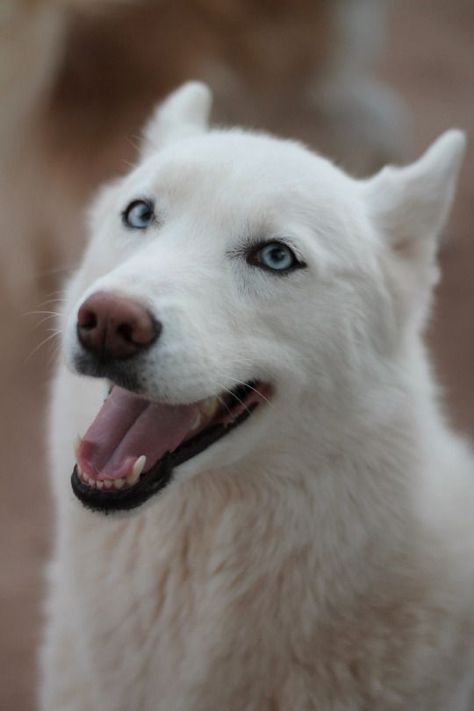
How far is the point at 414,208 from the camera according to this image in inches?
79.7

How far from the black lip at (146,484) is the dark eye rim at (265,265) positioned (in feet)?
0.93

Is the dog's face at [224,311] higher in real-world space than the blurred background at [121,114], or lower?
lower

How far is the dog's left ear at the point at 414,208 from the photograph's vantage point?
79.3 inches

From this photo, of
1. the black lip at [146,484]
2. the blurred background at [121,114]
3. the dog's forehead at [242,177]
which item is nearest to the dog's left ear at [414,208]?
the dog's forehead at [242,177]

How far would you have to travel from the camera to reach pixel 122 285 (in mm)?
1554

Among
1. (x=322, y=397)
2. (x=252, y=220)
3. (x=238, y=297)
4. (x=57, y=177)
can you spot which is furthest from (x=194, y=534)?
(x=57, y=177)

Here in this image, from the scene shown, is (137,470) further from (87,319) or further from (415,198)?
(415,198)

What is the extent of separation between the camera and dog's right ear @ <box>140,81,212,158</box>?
2203 mm

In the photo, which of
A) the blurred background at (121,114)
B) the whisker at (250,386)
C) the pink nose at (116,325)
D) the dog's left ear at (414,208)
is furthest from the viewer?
the blurred background at (121,114)

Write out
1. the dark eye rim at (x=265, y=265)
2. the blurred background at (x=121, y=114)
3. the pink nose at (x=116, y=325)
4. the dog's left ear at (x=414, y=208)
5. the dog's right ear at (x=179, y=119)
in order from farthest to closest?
the blurred background at (x=121, y=114) → the dog's right ear at (x=179, y=119) → the dog's left ear at (x=414, y=208) → the dark eye rim at (x=265, y=265) → the pink nose at (x=116, y=325)

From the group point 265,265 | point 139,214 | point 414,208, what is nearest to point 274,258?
point 265,265

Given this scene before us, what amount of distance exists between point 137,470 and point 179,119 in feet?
3.23

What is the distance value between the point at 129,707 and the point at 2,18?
2850mm

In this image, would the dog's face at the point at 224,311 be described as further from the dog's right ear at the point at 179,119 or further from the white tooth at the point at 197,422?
the dog's right ear at the point at 179,119
